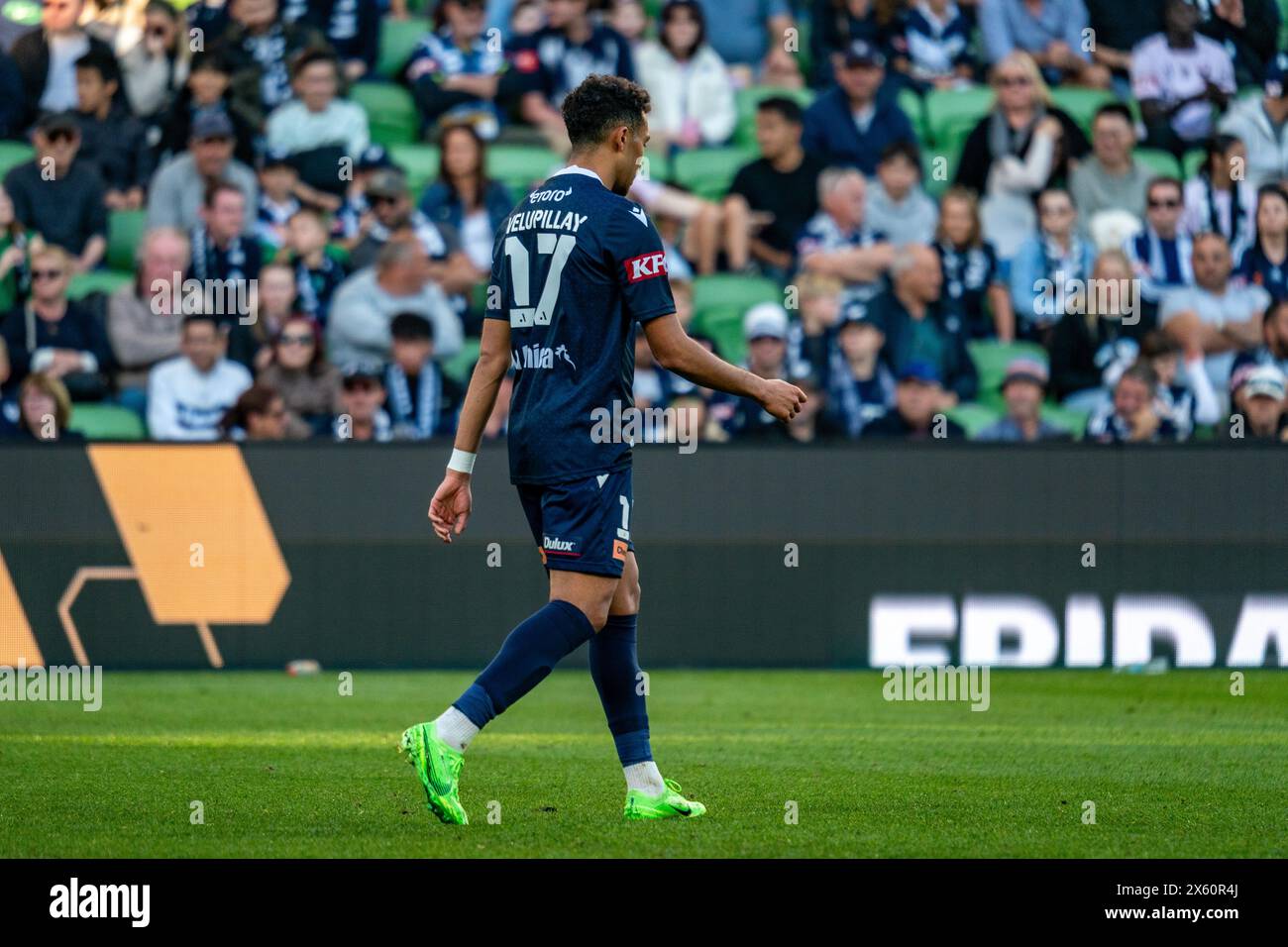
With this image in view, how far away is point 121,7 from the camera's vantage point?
16297 millimetres

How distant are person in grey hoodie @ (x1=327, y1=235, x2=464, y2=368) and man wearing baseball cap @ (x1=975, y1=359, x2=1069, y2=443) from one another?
3834mm

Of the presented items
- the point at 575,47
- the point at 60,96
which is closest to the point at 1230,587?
the point at 575,47

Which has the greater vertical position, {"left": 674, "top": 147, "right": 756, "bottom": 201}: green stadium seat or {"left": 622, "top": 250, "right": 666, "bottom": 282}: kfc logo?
{"left": 674, "top": 147, "right": 756, "bottom": 201}: green stadium seat

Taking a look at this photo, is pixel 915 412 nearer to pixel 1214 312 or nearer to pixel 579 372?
pixel 1214 312

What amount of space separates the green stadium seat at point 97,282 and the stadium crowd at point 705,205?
0.13 ft

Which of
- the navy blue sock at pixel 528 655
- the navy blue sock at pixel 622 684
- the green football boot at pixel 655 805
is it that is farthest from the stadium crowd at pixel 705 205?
the navy blue sock at pixel 528 655

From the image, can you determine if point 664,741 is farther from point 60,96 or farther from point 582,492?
point 60,96

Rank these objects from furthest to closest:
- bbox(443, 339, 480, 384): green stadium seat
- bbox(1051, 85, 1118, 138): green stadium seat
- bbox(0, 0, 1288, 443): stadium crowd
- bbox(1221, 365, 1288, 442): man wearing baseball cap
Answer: bbox(1051, 85, 1118, 138): green stadium seat < bbox(443, 339, 480, 384): green stadium seat < bbox(0, 0, 1288, 443): stadium crowd < bbox(1221, 365, 1288, 442): man wearing baseball cap

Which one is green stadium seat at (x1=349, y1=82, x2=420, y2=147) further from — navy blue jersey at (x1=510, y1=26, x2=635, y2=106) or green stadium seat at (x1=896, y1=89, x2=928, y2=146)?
green stadium seat at (x1=896, y1=89, x2=928, y2=146)

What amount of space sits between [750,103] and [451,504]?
10.6 metres

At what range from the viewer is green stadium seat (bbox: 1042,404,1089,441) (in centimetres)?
1444

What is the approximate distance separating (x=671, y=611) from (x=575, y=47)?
530cm

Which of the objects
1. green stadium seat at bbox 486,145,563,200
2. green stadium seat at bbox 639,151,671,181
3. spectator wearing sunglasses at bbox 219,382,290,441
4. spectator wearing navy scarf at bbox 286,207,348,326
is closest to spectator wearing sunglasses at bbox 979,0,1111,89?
green stadium seat at bbox 639,151,671,181

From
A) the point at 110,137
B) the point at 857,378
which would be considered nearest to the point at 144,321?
the point at 110,137
